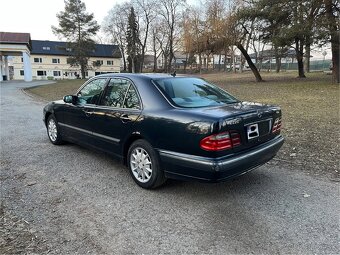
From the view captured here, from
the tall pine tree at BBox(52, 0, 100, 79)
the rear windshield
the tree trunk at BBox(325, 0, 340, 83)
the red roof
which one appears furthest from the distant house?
the rear windshield

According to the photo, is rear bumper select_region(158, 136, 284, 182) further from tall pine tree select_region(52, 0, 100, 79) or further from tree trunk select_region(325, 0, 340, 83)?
tall pine tree select_region(52, 0, 100, 79)

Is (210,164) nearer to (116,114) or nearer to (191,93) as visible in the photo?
(191,93)

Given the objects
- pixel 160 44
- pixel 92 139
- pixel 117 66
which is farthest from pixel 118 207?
pixel 117 66

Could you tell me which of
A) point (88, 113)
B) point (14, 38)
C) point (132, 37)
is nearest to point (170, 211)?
point (88, 113)

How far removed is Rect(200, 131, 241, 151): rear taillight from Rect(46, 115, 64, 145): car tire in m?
3.84

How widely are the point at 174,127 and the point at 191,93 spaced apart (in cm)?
92

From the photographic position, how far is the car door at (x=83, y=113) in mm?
5004

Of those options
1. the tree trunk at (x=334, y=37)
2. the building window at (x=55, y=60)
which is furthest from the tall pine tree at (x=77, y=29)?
the tree trunk at (x=334, y=37)

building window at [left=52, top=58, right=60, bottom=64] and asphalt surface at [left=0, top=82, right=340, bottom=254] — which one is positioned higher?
building window at [left=52, top=58, right=60, bottom=64]

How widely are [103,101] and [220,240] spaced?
2.85 meters

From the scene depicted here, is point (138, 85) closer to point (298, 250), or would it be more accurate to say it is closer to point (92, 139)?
point (92, 139)

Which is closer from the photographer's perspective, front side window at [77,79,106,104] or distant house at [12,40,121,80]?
front side window at [77,79,106,104]

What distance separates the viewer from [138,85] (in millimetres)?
4312

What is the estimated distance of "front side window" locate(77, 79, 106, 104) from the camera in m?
4.98
